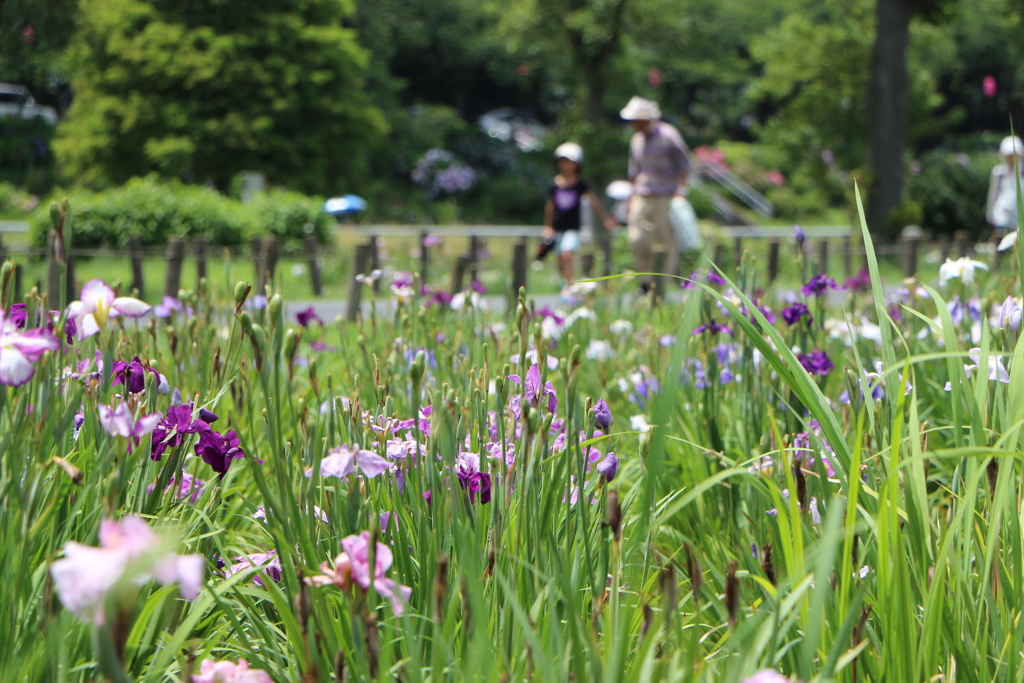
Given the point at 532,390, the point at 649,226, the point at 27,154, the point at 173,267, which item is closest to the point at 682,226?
the point at 649,226

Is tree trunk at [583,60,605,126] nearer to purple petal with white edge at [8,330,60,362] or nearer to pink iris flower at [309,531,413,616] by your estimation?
purple petal with white edge at [8,330,60,362]

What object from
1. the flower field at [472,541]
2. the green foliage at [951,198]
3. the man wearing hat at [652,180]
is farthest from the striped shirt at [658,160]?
the green foliage at [951,198]

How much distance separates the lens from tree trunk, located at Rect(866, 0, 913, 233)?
15.2m

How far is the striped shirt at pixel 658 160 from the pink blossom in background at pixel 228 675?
24.4ft

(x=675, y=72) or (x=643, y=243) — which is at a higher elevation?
(x=675, y=72)

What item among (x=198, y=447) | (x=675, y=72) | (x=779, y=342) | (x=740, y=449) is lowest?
(x=740, y=449)

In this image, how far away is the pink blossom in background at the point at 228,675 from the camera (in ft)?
3.50

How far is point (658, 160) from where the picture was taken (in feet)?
26.8

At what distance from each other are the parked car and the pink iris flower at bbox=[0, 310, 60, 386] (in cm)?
2672

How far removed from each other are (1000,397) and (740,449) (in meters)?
1.03

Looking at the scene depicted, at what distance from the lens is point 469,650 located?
1.07 meters

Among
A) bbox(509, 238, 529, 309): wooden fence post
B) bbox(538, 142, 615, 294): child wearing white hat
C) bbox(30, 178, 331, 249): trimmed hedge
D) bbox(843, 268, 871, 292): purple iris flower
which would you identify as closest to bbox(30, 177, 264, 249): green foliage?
bbox(30, 178, 331, 249): trimmed hedge

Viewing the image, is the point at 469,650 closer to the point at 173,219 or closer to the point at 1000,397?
the point at 1000,397

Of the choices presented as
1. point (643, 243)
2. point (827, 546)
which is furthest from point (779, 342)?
point (643, 243)
